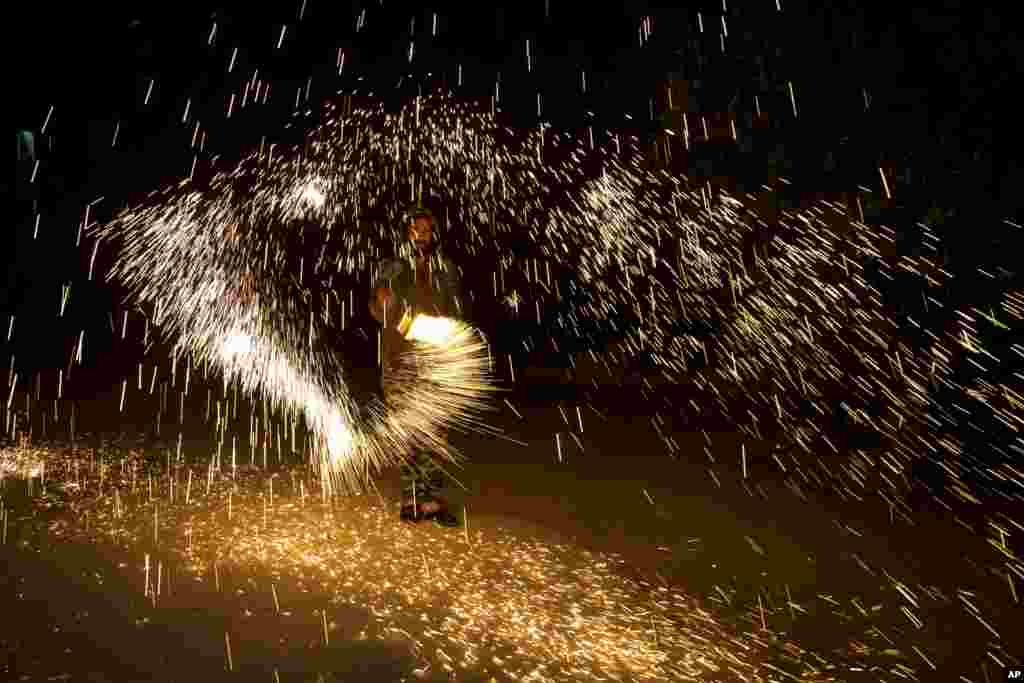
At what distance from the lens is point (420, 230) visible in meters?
5.47

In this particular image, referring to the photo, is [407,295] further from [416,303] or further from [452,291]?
[452,291]

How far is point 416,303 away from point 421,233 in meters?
0.49

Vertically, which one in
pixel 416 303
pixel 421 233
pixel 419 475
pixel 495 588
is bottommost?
pixel 495 588

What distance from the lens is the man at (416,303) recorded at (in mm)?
5418

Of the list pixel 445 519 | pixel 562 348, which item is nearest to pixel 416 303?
pixel 445 519

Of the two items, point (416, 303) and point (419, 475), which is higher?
point (416, 303)

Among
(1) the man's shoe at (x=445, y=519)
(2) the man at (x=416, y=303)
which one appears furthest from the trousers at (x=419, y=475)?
(1) the man's shoe at (x=445, y=519)

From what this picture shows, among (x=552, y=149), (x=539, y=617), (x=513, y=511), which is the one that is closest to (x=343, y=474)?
(x=513, y=511)

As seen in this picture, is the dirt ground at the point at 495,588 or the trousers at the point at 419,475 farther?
the trousers at the point at 419,475

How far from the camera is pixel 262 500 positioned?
5594 mm

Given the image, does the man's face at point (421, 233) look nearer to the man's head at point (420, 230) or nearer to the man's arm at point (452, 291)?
the man's head at point (420, 230)

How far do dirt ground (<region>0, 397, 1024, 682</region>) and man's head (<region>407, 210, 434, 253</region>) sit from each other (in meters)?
1.88

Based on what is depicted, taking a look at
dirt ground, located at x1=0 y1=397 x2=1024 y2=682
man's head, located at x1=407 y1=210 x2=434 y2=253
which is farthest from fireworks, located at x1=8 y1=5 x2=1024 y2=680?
man's head, located at x1=407 y1=210 x2=434 y2=253

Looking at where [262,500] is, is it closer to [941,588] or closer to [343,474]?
[343,474]
